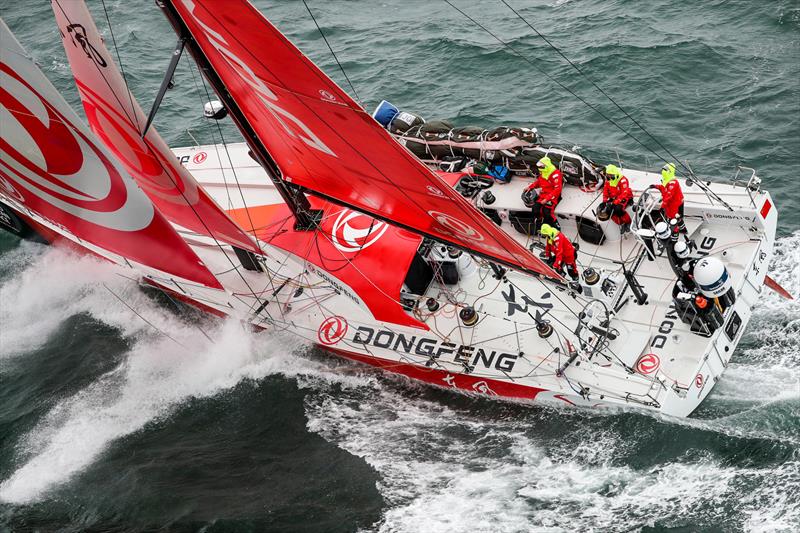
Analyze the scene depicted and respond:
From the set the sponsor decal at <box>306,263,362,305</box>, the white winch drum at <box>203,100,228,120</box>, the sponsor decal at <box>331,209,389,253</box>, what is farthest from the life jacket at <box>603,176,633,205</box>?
the white winch drum at <box>203,100,228,120</box>

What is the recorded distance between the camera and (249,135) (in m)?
11.7

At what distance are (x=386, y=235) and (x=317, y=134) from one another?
9.87 ft

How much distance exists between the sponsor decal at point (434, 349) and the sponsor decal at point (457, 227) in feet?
7.25

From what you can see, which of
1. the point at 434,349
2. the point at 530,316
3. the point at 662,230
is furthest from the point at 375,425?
the point at 662,230

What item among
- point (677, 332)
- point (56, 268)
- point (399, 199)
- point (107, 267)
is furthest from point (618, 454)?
point (56, 268)

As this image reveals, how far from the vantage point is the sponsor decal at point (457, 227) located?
10.5 metres

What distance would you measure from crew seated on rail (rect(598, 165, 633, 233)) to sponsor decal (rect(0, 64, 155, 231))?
6952mm

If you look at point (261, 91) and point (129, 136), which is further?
point (129, 136)

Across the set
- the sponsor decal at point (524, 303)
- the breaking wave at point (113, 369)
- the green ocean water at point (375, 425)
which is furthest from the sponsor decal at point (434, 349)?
the breaking wave at point (113, 369)

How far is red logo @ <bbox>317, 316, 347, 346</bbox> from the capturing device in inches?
513

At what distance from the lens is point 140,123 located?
1245 centimetres

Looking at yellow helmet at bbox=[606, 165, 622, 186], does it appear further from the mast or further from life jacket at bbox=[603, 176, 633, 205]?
the mast

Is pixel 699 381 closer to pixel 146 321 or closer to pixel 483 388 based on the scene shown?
pixel 483 388

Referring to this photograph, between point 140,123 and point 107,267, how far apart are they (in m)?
4.24
